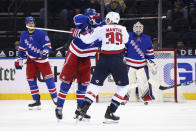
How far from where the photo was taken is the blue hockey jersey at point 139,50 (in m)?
9.07

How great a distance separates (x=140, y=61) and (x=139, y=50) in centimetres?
19

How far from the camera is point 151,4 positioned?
423 inches

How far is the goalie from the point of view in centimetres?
909

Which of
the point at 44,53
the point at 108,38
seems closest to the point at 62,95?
the point at 108,38

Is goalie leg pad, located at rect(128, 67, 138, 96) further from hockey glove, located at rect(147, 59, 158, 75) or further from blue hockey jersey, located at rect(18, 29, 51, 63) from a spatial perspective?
blue hockey jersey, located at rect(18, 29, 51, 63)

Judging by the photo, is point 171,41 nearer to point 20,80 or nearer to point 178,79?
point 178,79

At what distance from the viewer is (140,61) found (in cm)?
916

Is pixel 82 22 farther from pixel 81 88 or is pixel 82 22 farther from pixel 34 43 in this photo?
pixel 34 43

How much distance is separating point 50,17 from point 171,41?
2616 mm

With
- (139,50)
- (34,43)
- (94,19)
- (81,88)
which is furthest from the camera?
(139,50)

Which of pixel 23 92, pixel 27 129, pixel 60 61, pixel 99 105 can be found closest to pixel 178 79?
pixel 99 105

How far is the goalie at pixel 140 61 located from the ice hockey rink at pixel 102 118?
26 centimetres

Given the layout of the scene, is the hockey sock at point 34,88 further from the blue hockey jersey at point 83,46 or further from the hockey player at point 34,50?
the blue hockey jersey at point 83,46

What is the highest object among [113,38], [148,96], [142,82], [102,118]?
[113,38]
